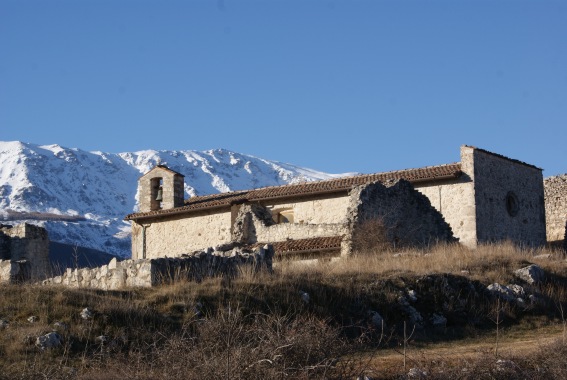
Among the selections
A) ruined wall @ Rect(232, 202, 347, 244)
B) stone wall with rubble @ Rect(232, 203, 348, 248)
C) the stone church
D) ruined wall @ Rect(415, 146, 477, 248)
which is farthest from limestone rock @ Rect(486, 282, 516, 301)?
ruined wall @ Rect(415, 146, 477, 248)

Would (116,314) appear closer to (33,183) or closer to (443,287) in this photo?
(443,287)

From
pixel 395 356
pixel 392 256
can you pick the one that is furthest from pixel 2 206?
pixel 395 356

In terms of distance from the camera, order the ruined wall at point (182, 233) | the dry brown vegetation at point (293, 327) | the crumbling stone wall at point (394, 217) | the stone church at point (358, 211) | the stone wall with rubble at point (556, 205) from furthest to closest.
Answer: the stone wall with rubble at point (556, 205), the ruined wall at point (182, 233), the stone church at point (358, 211), the crumbling stone wall at point (394, 217), the dry brown vegetation at point (293, 327)

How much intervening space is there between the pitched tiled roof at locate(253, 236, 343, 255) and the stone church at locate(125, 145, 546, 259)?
3 centimetres

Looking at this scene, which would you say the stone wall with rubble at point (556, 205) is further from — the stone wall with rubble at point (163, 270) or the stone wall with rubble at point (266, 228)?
the stone wall with rubble at point (163, 270)

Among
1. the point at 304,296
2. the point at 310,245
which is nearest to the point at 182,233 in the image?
the point at 310,245

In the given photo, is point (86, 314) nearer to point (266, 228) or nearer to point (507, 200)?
point (266, 228)

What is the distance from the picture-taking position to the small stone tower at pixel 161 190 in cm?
3706

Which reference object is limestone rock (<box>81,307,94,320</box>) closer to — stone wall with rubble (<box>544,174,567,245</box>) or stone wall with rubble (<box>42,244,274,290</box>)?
stone wall with rubble (<box>42,244,274,290</box>)

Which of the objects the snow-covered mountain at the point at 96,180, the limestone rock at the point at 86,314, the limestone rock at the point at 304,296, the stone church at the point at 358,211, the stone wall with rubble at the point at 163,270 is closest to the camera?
the limestone rock at the point at 86,314

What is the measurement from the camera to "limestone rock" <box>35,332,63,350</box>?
40.4 feet

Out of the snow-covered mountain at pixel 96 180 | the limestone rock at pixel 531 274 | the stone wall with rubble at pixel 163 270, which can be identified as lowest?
the limestone rock at pixel 531 274

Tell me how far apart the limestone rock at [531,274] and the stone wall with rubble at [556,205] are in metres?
20.1

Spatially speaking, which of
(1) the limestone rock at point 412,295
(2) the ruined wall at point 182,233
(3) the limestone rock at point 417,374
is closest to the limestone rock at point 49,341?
(3) the limestone rock at point 417,374
